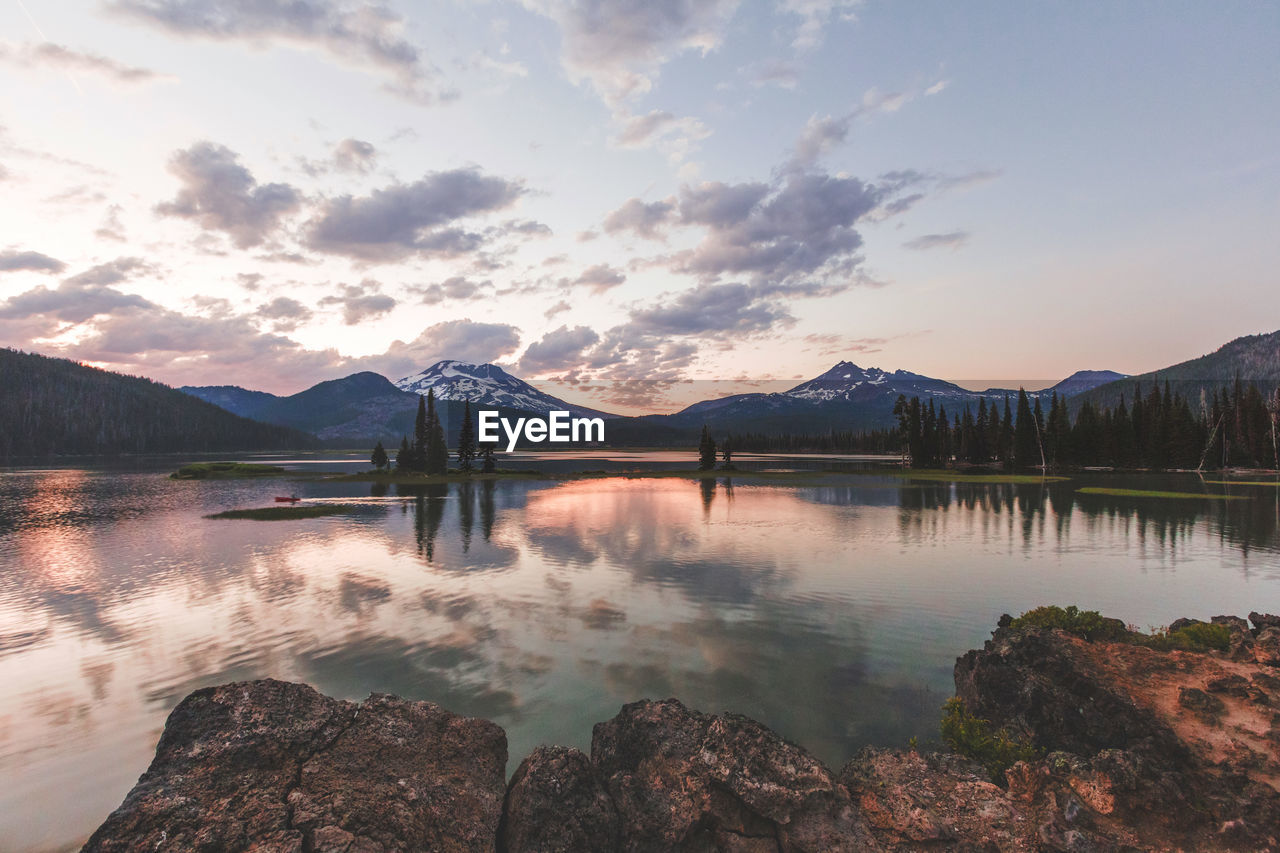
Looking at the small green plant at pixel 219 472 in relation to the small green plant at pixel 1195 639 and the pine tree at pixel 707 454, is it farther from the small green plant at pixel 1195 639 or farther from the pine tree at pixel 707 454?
the small green plant at pixel 1195 639

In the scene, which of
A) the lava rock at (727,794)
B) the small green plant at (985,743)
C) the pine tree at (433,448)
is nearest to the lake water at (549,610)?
the small green plant at (985,743)

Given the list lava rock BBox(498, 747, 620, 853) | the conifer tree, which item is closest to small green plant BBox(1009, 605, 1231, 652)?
lava rock BBox(498, 747, 620, 853)

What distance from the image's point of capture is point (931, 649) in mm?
20969

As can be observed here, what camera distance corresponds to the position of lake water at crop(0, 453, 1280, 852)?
53.3 feet

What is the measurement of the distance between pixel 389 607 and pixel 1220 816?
29.5m

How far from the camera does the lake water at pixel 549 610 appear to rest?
16234 millimetres

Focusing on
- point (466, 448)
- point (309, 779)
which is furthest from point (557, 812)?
point (466, 448)

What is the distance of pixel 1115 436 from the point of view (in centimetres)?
13788

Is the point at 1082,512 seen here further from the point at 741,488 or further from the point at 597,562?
the point at 597,562

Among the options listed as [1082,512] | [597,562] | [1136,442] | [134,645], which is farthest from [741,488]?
[1136,442]

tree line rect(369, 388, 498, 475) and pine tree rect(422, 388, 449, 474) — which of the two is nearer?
pine tree rect(422, 388, 449, 474)

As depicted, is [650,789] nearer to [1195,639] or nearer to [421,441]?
[1195,639]

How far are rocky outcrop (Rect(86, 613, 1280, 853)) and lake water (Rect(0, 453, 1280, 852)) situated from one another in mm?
3719

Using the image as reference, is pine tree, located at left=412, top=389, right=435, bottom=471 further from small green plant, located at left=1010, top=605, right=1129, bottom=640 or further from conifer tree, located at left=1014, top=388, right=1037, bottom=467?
conifer tree, located at left=1014, top=388, right=1037, bottom=467
